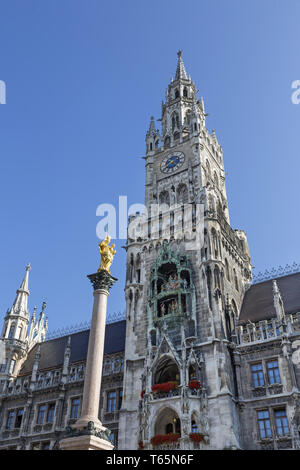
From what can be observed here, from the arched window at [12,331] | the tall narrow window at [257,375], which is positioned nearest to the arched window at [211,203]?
the tall narrow window at [257,375]

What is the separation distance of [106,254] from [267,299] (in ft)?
51.9

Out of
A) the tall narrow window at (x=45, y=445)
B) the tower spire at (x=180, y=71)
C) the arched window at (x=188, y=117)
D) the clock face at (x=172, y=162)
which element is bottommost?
the tall narrow window at (x=45, y=445)

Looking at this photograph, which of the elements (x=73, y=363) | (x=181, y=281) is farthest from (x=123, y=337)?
(x=181, y=281)

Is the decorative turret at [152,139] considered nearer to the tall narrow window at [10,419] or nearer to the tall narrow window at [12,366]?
the tall narrow window at [12,366]

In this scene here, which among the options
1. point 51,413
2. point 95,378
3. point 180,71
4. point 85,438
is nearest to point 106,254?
point 95,378

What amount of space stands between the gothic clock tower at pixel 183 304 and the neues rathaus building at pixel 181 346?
0.09m

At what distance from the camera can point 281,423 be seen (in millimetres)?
28188

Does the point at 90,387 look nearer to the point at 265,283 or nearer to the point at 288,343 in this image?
the point at 288,343

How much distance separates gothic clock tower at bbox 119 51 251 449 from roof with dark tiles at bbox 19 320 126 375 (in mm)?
6300

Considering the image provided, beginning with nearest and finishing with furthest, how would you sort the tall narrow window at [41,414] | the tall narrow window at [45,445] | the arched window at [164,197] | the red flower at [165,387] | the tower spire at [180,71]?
the red flower at [165,387] → the tall narrow window at [45,445] → the tall narrow window at [41,414] → the arched window at [164,197] → the tower spire at [180,71]

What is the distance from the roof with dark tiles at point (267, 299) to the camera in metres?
34.3

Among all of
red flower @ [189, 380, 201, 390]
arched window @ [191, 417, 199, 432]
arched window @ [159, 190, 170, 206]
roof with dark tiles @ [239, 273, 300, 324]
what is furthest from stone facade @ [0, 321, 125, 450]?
arched window @ [159, 190, 170, 206]

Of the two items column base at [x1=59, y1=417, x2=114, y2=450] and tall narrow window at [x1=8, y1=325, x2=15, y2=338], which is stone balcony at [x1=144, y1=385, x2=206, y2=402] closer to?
column base at [x1=59, y1=417, x2=114, y2=450]
